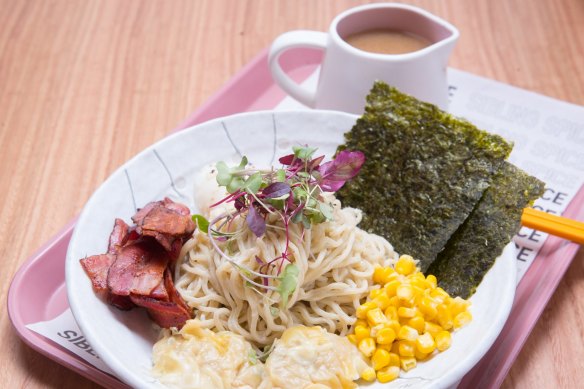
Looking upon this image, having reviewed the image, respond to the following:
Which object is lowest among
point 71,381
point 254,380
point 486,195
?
point 71,381

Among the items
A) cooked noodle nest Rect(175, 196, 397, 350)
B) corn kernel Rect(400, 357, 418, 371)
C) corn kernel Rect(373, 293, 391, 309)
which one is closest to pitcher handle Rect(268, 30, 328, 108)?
cooked noodle nest Rect(175, 196, 397, 350)

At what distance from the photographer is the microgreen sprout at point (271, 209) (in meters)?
2.10

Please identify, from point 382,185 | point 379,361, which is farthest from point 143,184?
point 379,361

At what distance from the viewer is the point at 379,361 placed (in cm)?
201

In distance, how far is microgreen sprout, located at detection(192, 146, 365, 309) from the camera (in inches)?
82.6

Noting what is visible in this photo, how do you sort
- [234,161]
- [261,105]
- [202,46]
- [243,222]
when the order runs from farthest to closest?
[202,46]
[261,105]
[234,161]
[243,222]

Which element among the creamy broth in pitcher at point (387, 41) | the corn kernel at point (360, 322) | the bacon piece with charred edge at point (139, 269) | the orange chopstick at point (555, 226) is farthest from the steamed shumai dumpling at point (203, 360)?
the creamy broth in pitcher at point (387, 41)

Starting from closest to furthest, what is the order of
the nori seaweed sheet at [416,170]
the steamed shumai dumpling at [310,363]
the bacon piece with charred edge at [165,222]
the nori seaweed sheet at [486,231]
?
the steamed shumai dumpling at [310,363], the bacon piece with charred edge at [165,222], the nori seaweed sheet at [486,231], the nori seaweed sheet at [416,170]

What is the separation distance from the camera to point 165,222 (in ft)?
7.09

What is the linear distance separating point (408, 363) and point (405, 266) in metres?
0.37

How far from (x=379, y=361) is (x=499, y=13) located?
8.59 ft

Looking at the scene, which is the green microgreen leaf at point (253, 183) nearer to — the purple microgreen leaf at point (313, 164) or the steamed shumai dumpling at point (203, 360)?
the purple microgreen leaf at point (313, 164)

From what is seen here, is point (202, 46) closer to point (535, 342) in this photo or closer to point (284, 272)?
point (284, 272)

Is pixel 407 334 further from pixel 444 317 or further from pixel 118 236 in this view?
pixel 118 236
